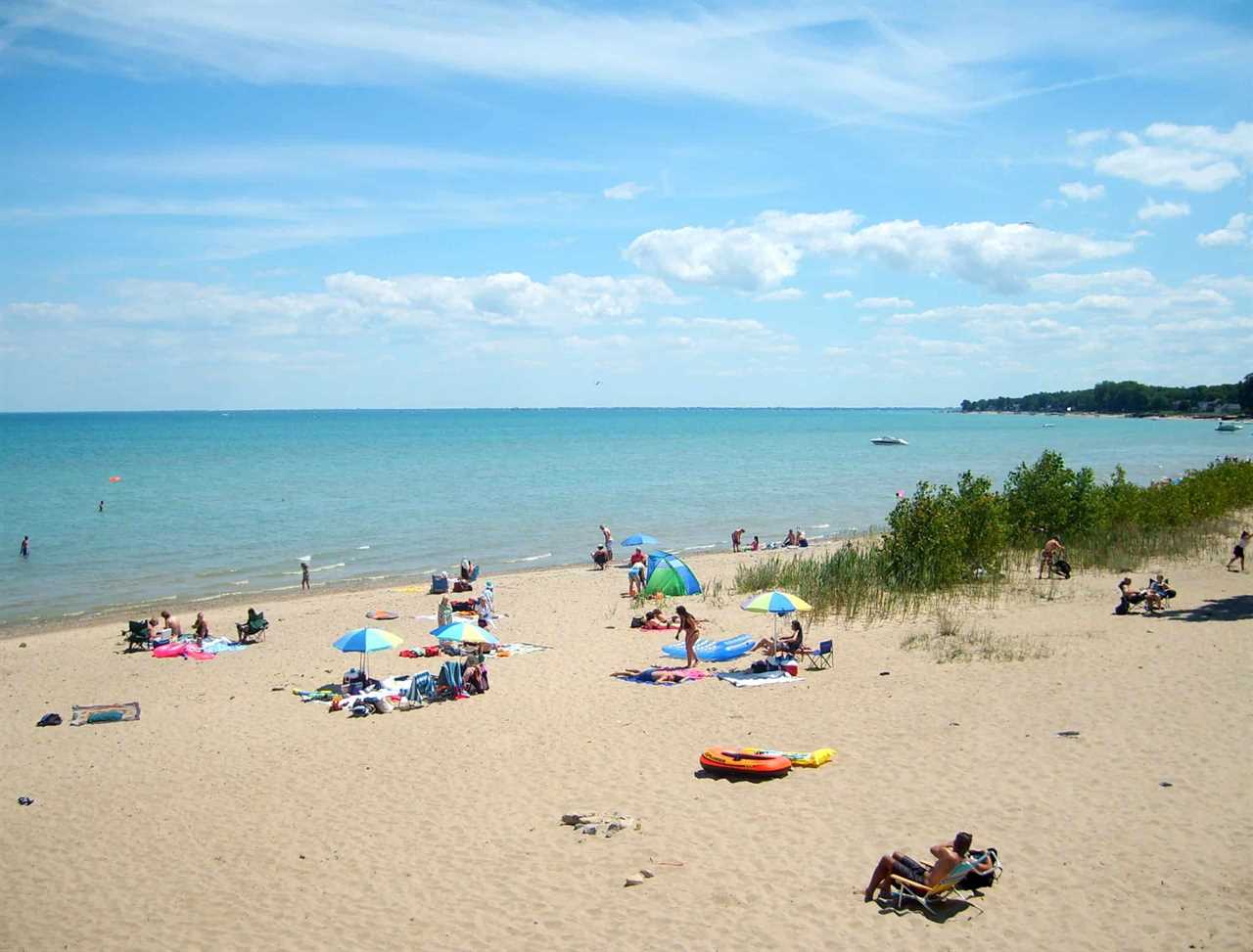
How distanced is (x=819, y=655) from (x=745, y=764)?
5419 millimetres

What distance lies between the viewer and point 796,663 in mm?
16328

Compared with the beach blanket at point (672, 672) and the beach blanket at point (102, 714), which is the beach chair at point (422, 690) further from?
the beach blanket at point (102, 714)

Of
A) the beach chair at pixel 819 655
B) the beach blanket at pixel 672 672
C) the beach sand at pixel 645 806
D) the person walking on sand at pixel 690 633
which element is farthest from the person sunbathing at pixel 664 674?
the beach chair at pixel 819 655

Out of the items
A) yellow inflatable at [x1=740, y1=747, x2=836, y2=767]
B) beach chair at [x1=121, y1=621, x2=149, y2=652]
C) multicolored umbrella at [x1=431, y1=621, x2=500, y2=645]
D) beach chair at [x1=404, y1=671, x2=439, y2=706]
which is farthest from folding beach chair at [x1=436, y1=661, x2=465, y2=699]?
beach chair at [x1=121, y1=621, x2=149, y2=652]

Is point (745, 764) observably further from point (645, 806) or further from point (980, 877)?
point (980, 877)

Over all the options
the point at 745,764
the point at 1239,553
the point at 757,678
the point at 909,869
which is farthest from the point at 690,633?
the point at 1239,553

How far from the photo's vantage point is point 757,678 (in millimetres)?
15734

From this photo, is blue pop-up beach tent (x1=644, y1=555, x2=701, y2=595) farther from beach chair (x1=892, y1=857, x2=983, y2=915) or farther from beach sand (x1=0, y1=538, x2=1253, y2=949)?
beach chair (x1=892, y1=857, x2=983, y2=915)

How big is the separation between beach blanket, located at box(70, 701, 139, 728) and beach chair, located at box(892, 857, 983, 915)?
12.5 meters

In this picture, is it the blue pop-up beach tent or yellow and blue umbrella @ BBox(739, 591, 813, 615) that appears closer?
yellow and blue umbrella @ BBox(739, 591, 813, 615)

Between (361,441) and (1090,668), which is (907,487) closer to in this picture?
(1090,668)

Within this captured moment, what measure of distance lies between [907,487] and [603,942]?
186ft

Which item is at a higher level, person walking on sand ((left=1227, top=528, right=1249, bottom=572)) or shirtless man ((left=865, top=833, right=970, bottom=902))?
person walking on sand ((left=1227, top=528, right=1249, bottom=572))

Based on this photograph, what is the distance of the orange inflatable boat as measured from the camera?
11.2 m
